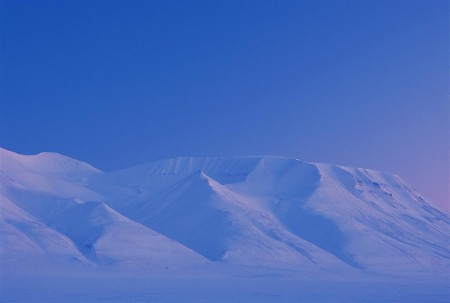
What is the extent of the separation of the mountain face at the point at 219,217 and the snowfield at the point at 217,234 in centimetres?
30

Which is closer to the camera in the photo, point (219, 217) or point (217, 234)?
point (217, 234)

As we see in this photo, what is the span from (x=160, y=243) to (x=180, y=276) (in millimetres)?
17954

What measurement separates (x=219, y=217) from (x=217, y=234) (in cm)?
583

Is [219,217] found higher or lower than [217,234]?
higher

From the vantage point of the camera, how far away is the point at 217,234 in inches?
3797

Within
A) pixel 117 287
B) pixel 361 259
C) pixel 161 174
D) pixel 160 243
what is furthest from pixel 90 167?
pixel 117 287

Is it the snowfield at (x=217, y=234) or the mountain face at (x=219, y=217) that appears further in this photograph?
the mountain face at (x=219, y=217)

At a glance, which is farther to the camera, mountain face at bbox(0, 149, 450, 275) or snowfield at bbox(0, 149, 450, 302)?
mountain face at bbox(0, 149, 450, 275)

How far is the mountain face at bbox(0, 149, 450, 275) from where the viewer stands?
86.2 metres

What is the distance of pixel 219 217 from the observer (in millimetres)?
101938

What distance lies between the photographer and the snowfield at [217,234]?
5578cm

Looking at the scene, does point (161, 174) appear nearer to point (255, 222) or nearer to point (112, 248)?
point (255, 222)

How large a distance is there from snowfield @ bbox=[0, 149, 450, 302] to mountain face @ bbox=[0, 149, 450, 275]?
0.30 meters

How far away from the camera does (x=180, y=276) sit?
237 feet
